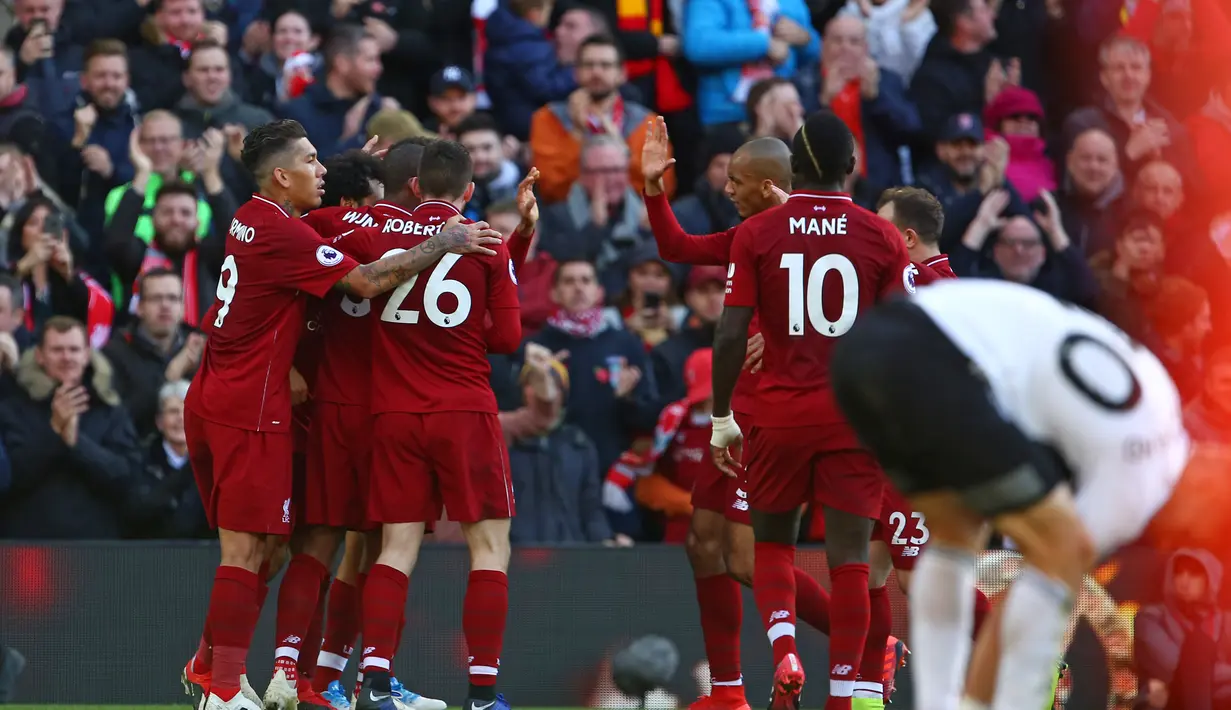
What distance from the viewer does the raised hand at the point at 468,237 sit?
7.80m

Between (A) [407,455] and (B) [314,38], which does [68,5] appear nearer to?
(B) [314,38]

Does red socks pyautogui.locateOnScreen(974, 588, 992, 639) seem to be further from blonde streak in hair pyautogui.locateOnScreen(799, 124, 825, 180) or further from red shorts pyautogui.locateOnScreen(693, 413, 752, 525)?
blonde streak in hair pyautogui.locateOnScreen(799, 124, 825, 180)

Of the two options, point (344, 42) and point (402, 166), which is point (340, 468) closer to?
point (402, 166)

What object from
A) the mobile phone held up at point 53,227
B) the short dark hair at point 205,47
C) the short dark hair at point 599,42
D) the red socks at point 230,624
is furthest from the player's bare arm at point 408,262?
the short dark hair at point 205,47

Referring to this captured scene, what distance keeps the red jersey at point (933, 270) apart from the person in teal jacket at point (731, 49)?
175 inches

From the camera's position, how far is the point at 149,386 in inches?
432

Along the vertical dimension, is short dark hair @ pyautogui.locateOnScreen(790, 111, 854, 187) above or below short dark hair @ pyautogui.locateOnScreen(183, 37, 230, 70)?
below

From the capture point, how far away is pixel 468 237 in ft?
25.7

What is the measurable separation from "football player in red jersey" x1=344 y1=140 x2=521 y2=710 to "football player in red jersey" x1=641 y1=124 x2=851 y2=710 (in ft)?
2.62

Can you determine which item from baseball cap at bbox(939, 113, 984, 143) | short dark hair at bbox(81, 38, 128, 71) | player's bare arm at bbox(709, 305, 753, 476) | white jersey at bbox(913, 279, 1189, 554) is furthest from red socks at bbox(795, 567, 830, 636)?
short dark hair at bbox(81, 38, 128, 71)

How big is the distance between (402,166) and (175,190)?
3695 mm

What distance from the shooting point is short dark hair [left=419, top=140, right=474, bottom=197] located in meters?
8.01

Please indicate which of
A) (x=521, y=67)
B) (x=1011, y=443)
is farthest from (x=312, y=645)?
(x=521, y=67)

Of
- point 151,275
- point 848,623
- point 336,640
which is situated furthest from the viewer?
point 151,275
